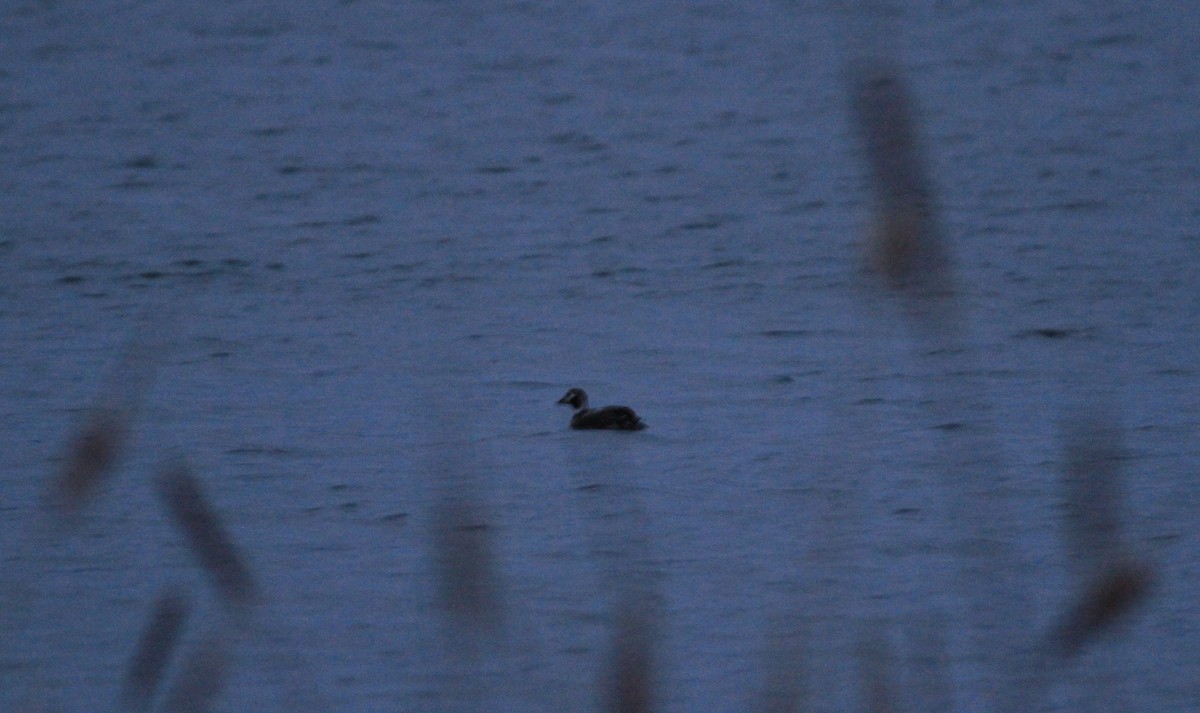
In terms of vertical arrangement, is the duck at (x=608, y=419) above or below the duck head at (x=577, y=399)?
above

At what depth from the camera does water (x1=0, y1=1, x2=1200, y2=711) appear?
3391mm

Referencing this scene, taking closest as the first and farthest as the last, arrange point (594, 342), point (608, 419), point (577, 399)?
point (608, 419) → point (577, 399) → point (594, 342)

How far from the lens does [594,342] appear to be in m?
5.82

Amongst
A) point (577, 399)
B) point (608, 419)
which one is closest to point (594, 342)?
point (577, 399)

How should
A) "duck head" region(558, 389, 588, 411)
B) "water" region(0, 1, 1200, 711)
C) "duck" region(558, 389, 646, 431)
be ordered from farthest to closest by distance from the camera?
"duck head" region(558, 389, 588, 411), "duck" region(558, 389, 646, 431), "water" region(0, 1, 1200, 711)

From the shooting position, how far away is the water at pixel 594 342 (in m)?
3.39

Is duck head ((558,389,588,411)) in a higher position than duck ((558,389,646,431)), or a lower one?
lower

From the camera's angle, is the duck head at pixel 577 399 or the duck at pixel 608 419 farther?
the duck head at pixel 577 399

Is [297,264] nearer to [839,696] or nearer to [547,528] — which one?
[547,528]

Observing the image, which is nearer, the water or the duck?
the water

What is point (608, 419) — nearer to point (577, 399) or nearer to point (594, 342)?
point (577, 399)

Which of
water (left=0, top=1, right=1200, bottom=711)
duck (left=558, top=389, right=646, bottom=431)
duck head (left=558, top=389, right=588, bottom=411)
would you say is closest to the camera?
water (left=0, top=1, right=1200, bottom=711)

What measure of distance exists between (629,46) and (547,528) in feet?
23.7

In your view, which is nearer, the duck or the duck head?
the duck
